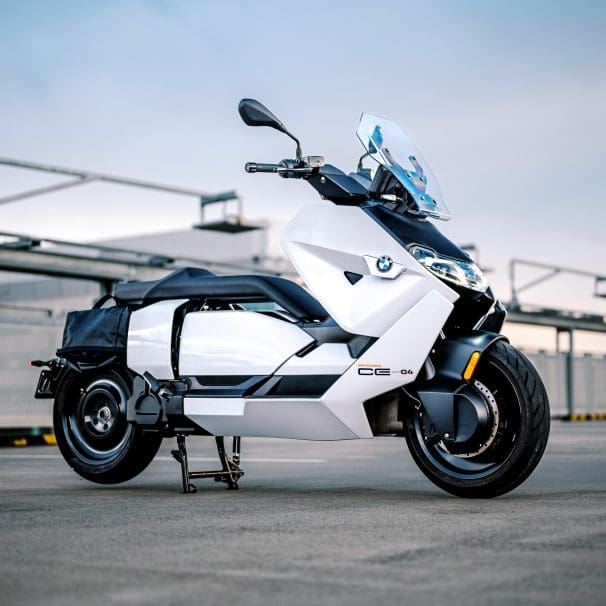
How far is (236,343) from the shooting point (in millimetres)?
6027

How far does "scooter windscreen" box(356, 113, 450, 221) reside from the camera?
582 cm

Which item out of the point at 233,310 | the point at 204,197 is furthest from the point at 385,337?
the point at 204,197

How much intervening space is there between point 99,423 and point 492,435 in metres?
2.51

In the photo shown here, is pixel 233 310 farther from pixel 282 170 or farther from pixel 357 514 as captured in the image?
pixel 357 514

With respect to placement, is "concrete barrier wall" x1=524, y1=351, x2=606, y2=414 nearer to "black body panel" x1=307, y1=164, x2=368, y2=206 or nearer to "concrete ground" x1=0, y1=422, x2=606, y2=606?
"concrete ground" x1=0, y1=422, x2=606, y2=606

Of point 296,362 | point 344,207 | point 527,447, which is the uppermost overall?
point 344,207

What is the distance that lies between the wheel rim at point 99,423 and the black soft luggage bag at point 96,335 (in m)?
0.19

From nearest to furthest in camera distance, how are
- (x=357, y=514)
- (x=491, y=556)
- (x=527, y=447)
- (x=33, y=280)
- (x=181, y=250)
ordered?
(x=491, y=556) < (x=357, y=514) < (x=527, y=447) < (x=33, y=280) < (x=181, y=250)

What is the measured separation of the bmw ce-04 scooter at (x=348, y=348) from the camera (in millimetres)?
5422

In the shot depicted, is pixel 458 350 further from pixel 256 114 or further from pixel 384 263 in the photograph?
pixel 256 114

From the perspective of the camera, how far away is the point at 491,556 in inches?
139

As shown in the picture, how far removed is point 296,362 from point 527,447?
127 centimetres

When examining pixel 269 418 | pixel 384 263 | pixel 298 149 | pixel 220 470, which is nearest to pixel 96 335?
pixel 220 470

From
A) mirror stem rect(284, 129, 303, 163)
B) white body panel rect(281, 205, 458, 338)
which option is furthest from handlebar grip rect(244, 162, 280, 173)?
white body panel rect(281, 205, 458, 338)
